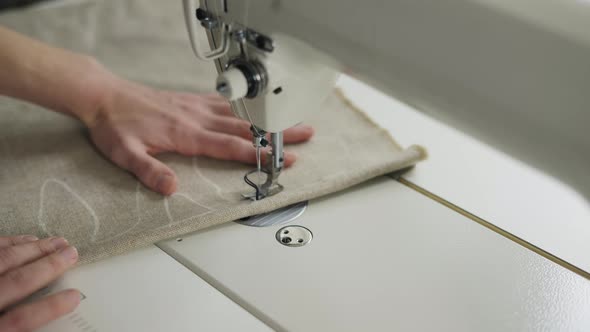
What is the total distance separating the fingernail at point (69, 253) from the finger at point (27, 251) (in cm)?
2

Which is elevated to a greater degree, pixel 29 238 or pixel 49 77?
pixel 49 77

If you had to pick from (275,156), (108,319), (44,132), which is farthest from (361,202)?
(44,132)

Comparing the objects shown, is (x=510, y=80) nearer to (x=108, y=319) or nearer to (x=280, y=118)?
(x=280, y=118)

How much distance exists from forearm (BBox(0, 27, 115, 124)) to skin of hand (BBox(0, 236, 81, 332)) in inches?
14.9

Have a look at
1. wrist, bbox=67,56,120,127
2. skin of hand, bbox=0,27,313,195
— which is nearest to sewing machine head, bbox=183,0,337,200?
skin of hand, bbox=0,27,313,195

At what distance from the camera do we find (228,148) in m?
1.12

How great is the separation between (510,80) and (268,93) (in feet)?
1.08

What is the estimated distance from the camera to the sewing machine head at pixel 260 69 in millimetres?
786

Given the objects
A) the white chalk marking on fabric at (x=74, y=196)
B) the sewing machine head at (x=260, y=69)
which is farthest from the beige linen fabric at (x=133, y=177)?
the sewing machine head at (x=260, y=69)

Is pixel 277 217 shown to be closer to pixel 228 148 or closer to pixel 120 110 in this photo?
pixel 228 148

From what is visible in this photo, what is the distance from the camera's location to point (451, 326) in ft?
2.61

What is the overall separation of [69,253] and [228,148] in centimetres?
35

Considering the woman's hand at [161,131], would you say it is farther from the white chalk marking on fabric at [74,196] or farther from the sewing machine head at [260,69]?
the sewing machine head at [260,69]

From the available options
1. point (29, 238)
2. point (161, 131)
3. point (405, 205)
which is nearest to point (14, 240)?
point (29, 238)
